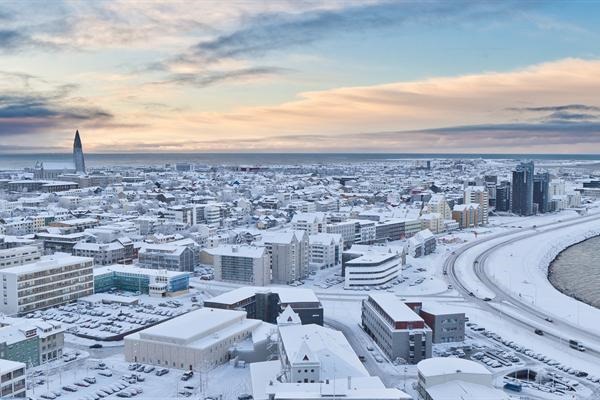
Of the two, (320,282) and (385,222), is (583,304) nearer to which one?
(320,282)

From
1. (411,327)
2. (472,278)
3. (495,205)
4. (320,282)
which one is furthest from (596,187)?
(411,327)

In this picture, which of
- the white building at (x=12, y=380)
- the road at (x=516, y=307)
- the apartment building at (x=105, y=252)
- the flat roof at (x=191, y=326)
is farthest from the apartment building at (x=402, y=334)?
the apartment building at (x=105, y=252)

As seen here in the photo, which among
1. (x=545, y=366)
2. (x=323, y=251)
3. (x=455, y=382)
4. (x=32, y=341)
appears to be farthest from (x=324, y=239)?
(x=455, y=382)

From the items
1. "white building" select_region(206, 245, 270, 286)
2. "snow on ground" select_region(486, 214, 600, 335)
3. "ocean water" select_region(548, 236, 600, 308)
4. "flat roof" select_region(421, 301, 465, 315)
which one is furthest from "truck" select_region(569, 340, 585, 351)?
"white building" select_region(206, 245, 270, 286)

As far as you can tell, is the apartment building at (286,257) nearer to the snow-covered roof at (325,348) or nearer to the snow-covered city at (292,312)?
the snow-covered city at (292,312)

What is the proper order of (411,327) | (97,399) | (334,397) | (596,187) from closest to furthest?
(334,397) → (97,399) → (411,327) → (596,187)
